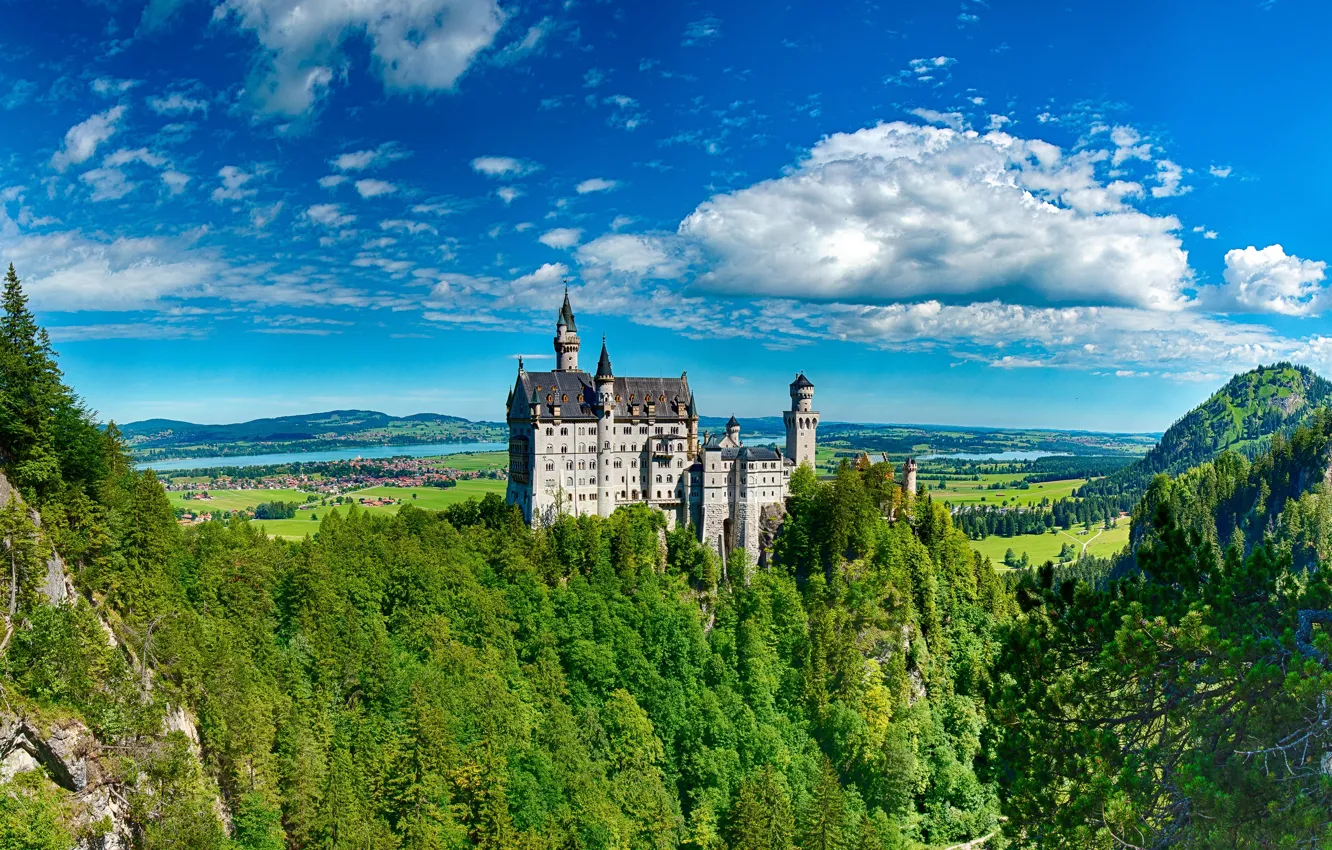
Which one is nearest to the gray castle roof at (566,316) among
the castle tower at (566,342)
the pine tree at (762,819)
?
the castle tower at (566,342)

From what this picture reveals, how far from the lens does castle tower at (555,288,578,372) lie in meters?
77.2

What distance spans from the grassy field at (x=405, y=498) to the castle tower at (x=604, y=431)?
45.8 meters

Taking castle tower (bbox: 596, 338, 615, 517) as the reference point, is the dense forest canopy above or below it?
below

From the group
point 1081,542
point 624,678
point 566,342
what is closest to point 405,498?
point 566,342

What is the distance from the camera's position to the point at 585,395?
74.3 meters

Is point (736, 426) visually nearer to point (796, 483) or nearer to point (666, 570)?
point (796, 483)

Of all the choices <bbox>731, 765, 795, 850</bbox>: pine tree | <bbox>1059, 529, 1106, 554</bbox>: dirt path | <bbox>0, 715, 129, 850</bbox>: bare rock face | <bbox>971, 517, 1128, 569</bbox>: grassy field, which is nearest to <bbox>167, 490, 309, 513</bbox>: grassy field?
<bbox>731, 765, 795, 850</bbox>: pine tree

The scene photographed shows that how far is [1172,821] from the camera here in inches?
670

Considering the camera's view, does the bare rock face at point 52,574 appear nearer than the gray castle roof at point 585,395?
Yes

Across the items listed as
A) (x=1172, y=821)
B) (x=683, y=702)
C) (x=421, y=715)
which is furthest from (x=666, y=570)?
(x=1172, y=821)

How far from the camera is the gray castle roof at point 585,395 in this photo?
72375 mm

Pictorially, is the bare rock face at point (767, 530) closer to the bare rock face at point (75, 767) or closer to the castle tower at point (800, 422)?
the castle tower at point (800, 422)

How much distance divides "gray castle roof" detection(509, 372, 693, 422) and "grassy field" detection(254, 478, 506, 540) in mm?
43973

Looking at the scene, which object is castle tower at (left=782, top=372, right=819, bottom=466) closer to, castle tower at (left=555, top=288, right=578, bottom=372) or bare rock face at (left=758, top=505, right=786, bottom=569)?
bare rock face at (left=758, top=505, right=786, bottom=569)
